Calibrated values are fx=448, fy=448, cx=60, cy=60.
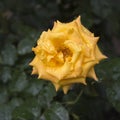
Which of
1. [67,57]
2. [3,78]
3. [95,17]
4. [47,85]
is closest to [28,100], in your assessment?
[47,85]

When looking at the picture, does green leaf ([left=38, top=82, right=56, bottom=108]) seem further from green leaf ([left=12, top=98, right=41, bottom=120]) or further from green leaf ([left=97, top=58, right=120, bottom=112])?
green leaf ([left=97, top=58, right=120, bottom=112])

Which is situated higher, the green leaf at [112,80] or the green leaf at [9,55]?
the green leaf at [9,55]

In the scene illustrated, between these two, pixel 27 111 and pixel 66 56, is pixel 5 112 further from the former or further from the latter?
pixel 66 56

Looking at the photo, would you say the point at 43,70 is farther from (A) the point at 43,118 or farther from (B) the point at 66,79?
(A) the point at 43,118

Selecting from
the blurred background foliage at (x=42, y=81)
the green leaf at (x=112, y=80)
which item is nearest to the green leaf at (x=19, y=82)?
the blurred background foliage at (x=42, y=81)

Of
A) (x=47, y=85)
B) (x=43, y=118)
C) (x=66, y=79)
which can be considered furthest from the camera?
(x=47, y=85)

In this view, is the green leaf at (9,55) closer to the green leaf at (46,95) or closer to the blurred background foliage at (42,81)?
the blurred background foliage at (42,81)

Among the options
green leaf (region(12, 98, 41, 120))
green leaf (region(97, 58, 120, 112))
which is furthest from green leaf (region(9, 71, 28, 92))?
green leaf (region(97, 58, 120, 112))
